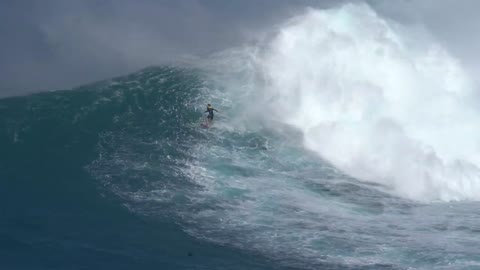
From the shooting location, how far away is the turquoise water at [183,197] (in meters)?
19.3

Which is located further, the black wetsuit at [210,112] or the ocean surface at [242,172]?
the black wetsuit at [210,112]

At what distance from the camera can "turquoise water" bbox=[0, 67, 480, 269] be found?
1933 cm

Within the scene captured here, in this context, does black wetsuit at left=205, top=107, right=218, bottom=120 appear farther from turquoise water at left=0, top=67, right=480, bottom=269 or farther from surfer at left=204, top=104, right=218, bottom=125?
turquoise water at left=0, top=67, right=480, bottom=269

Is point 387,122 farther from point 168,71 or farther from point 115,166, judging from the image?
point 115,166

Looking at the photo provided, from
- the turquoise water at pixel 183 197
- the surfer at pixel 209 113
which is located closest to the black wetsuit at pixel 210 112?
the surfer at pixel 209 113

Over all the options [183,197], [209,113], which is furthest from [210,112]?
[183,197]

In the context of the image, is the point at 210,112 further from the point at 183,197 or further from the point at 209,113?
the point at 183,197

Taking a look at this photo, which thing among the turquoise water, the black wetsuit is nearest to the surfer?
the black wetsuit

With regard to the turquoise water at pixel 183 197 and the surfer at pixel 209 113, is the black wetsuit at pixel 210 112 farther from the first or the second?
the turquoise water at pixel 183 197

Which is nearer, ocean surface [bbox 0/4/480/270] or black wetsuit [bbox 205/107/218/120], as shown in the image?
ocean surface [bbox 0/4/480/270]

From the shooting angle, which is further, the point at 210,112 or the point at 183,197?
the point at 210,112

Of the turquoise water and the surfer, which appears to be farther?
the surfer

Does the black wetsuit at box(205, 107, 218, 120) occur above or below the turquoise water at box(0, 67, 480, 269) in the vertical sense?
above

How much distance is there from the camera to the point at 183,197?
23.9 m
